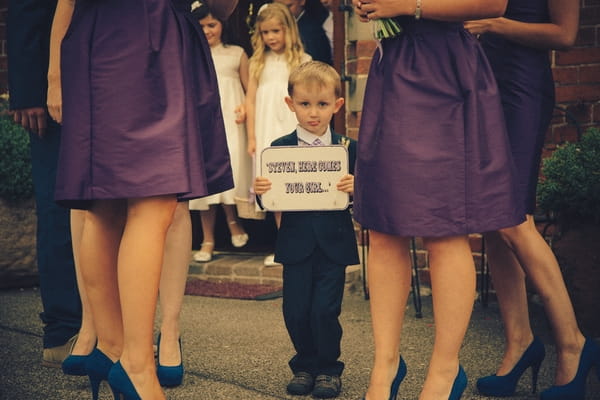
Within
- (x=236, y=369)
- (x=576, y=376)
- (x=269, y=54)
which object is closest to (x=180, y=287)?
(x=236, y=369)

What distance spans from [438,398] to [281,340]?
1.55 metres

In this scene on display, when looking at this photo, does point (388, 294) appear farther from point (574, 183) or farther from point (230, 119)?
point (230, 119)

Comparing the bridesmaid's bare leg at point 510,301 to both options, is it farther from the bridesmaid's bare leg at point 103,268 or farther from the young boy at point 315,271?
the bridesmaid's bare leg at point 103,268

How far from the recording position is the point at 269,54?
560 cm

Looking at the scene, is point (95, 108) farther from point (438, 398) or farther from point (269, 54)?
point (269, 54)

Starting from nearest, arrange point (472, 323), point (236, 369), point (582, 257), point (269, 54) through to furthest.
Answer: point (236, 369), point (582, 257), point (472, 323), point (269, 54)

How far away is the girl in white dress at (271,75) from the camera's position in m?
5.42

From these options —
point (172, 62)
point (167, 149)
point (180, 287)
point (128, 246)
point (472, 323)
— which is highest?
point (172, 62)

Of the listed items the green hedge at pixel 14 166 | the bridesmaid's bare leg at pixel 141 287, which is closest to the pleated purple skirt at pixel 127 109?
the bridesmaid's bare leg at pixel 141 287

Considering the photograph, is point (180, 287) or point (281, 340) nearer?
point (180, 287)

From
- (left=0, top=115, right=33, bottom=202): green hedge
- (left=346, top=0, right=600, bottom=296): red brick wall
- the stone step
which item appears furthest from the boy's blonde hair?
(left=0, top=115, right=33, bottom=202): green hedge

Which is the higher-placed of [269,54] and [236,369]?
[269,54]

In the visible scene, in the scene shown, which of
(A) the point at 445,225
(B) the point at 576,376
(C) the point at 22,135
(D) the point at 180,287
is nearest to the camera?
(A) the point at 445,225

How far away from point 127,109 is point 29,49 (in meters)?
0.96
